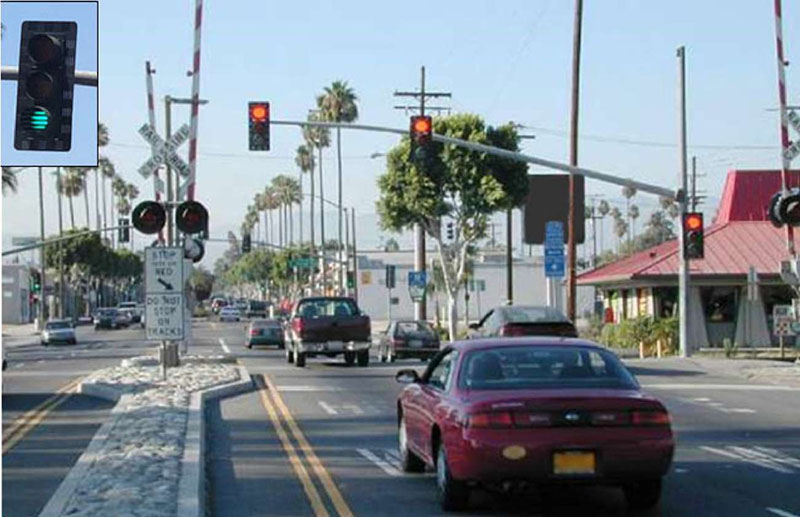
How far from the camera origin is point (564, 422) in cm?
1126

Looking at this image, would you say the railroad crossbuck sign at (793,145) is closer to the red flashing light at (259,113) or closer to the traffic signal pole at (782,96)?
the traffic signal pole at (782,96)

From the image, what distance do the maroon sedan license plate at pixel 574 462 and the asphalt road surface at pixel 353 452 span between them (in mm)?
955

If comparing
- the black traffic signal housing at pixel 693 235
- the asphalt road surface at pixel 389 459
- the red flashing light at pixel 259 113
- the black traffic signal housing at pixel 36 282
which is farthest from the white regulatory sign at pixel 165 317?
the black traffic signal housing at pixel 36 282

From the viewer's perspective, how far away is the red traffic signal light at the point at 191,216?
1062 inches

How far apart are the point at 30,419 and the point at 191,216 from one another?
6.19 m

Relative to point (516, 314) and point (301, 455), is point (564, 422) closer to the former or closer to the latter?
point (301, 455)

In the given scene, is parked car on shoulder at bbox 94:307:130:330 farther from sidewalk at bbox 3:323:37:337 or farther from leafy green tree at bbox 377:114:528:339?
leafy green tree at bbox 377:114:528:339

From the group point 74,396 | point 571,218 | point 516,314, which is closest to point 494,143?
point 571,218

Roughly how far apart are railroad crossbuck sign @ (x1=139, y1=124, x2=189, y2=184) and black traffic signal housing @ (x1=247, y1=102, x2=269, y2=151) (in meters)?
1.88

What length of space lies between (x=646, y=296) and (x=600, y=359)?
40.6 metres

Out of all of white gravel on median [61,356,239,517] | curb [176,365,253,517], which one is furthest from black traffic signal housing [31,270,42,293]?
curb [176,365,253,517]

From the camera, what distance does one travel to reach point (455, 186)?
2188 inches

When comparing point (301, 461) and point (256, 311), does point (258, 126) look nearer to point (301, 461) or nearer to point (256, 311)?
point (301, 461)

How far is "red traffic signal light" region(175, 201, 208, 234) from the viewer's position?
27.0 m
